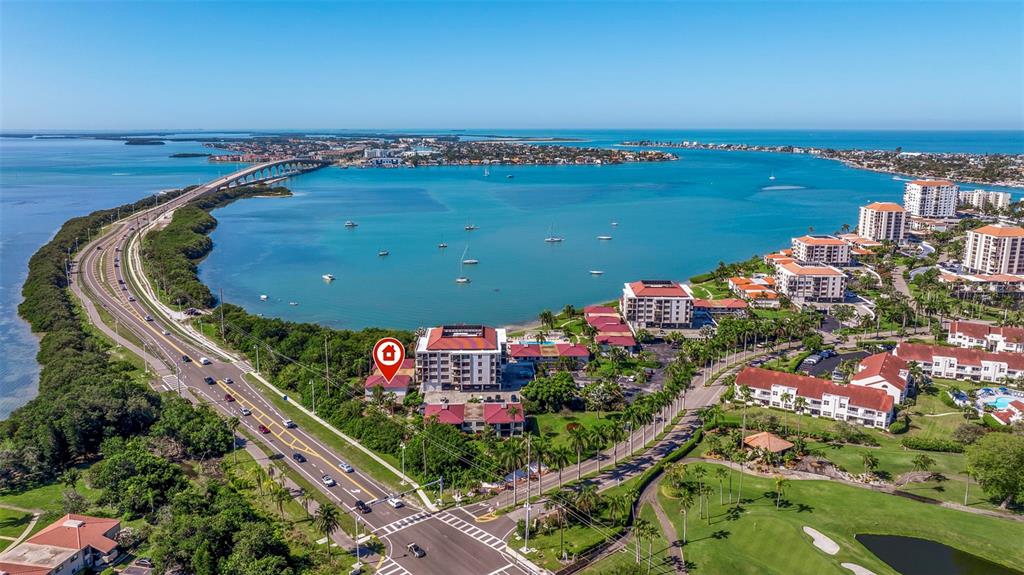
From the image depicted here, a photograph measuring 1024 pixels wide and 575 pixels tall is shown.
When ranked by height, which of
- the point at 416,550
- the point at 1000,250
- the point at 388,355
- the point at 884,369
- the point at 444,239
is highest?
the point at 1000,250

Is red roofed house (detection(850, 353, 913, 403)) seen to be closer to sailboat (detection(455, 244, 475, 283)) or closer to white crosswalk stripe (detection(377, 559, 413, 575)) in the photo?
white crosswalk stripe (detection(377, 559, 413, 575))

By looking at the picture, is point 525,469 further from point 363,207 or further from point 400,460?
point 363,207

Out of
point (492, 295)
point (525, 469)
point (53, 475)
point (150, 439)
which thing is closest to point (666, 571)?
point (525, 469)

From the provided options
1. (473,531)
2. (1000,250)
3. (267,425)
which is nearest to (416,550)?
(473,531)

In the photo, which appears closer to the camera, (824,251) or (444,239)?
(824,251)

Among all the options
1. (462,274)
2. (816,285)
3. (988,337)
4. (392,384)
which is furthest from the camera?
(462,274)

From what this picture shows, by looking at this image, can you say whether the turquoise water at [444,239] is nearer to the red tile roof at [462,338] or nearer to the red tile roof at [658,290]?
the red tile roof at [658,290]

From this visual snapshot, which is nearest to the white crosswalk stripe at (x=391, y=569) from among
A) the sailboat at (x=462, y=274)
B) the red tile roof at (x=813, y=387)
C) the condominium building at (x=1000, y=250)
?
the red tile roof at (x=813, y=387)

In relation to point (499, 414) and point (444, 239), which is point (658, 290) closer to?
point (499, 414)
